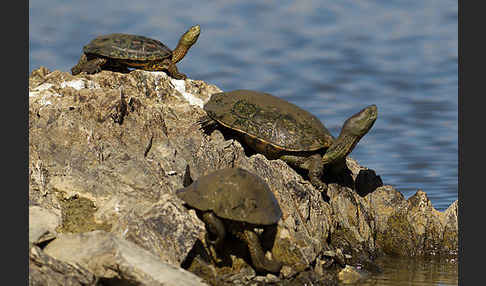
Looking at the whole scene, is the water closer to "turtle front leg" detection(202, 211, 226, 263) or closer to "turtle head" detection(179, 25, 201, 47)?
"turtle front leg" detection(202, 211, 226, 263)

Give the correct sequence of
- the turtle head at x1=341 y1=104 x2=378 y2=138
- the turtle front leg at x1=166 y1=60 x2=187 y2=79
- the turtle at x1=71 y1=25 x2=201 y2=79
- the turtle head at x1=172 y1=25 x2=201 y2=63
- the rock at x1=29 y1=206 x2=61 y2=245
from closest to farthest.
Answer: the rock at x1=29 y1=206 x2=61 y2=245, the turtle head at x1=341 y1=104 x2=378 y2=138, the turtle at x1=71 y1=25 x2=201 y2=79, the turtle front leg at x1=166 y1=60 x2=187 y2=79, the turtle head at x1=172 y1=25 x2=201 y2=63

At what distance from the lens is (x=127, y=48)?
9.68m

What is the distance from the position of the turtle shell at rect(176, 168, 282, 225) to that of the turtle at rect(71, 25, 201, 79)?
10.2 ft

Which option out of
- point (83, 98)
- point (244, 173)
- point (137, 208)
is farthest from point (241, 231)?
point (83, 98)

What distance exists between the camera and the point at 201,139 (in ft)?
27.5

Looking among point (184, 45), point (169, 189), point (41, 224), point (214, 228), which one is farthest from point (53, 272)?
point (184, 45)

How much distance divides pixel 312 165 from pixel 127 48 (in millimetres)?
3046

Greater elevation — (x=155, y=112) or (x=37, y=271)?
(x=155, y=112)

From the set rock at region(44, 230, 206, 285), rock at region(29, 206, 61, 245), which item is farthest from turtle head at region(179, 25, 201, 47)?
rock at region(44, 230, 206, 285)

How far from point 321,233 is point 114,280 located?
273 cm

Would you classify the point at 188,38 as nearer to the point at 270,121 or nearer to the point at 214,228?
the point at 270,121

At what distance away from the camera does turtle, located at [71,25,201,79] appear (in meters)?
9.49

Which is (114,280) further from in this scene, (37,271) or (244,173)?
(244,173)

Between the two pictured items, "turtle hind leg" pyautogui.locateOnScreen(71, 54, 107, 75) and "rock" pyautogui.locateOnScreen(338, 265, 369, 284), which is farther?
"turtle hind leg" pyautogui.locateOnScreen(71, 54, 107, 75)
